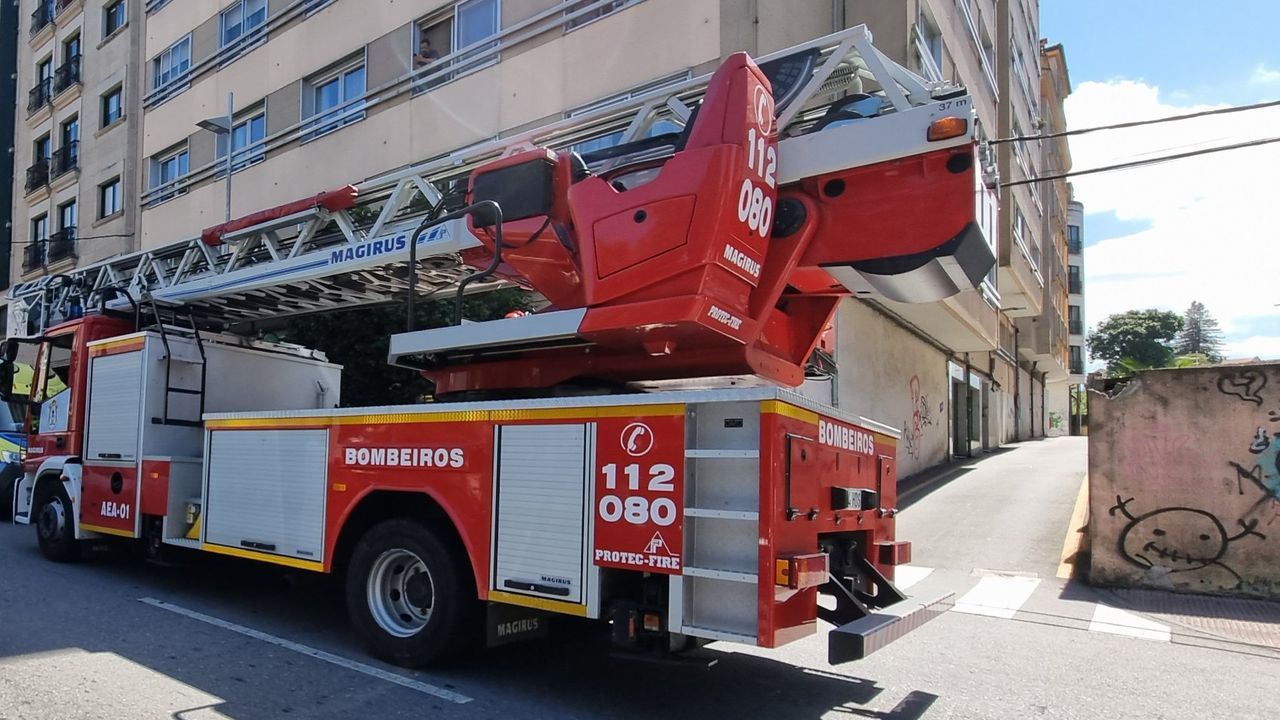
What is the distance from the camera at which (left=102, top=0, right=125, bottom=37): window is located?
2653 centimetres

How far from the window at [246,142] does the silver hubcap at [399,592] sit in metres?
16.5

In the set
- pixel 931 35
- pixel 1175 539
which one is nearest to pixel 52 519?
pixel 1175 539

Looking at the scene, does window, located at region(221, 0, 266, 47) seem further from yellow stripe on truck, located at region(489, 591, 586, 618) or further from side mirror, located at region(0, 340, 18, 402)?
yellow stripe on truck, located at region(489, 591, 586, 618)

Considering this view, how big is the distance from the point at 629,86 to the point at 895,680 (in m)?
9.63

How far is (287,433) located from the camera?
21.5ft

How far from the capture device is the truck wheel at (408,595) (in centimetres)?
541

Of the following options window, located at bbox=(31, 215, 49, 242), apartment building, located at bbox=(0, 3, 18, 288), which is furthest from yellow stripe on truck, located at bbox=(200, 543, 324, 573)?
apartment building, located at bbox=(0, 3, 18, 288)

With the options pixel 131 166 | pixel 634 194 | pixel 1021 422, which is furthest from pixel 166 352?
pixel 1021 422

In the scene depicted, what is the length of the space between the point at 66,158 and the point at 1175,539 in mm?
31622

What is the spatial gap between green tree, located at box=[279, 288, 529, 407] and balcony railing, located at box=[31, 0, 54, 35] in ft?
81.4

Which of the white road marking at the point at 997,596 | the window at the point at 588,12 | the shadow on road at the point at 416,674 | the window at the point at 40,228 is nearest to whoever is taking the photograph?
the shadow on road at the point at 416,674

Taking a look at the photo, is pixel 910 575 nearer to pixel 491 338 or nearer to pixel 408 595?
pixel 408 595

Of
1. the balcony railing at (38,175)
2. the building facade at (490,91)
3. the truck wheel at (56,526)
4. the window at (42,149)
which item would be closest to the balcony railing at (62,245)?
the building facade at (490,91)

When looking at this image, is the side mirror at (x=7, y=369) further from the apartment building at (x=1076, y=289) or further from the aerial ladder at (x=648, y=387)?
the apartment building at (x=1076, y=289)
